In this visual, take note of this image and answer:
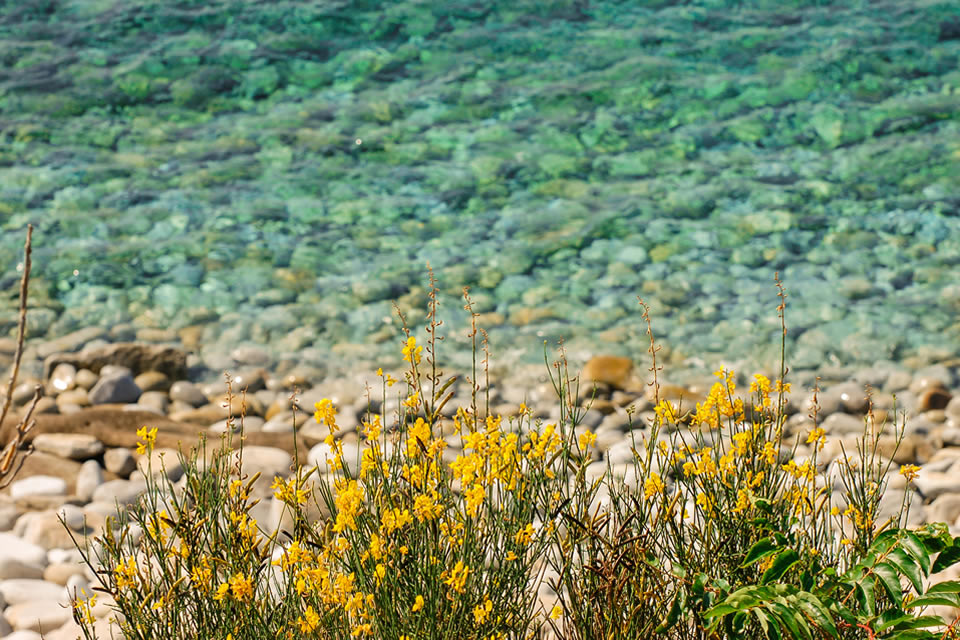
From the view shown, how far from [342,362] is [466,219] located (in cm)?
197

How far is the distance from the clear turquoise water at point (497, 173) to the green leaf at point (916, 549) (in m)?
3.40

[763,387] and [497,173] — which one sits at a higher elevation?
[763,387]

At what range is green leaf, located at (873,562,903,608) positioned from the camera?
1.57 m

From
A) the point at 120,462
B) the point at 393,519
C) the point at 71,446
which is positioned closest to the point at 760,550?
the point at 393,519

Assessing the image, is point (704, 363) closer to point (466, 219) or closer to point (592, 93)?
point (466, 219)

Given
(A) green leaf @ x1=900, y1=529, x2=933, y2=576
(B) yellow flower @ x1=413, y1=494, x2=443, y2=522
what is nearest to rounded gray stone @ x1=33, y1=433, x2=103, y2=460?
(B) yellow flower @ x1=413, y1=494, x2=443, y2=522

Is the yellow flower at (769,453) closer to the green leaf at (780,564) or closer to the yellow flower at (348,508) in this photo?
the green leaf at (780,564)

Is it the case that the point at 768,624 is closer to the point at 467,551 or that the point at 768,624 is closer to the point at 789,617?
A: the point at 789,617

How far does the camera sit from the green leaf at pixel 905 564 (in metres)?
1.56

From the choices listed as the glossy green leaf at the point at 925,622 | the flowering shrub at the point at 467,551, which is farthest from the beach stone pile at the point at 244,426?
the glossy green leaf at the point at 925,622

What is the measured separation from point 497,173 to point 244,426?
3489mm

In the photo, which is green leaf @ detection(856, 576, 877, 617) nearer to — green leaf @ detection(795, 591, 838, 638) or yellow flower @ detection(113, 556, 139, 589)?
green leaf @ detection(795, 591, 838, 638)

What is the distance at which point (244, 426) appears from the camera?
177 inches

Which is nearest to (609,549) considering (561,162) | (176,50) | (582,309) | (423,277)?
(582,309)
